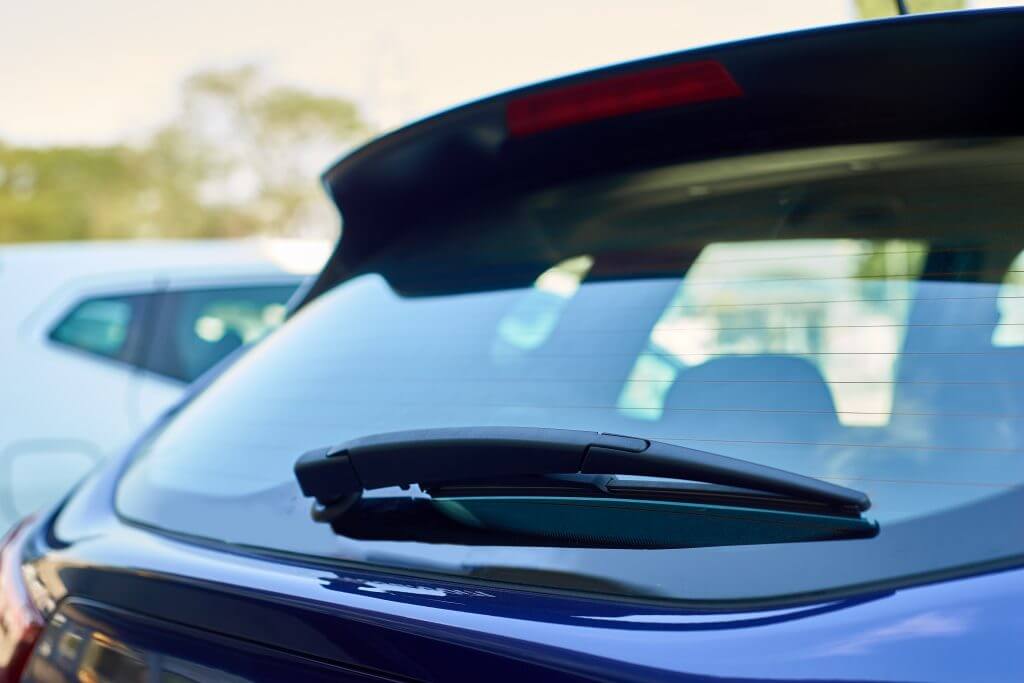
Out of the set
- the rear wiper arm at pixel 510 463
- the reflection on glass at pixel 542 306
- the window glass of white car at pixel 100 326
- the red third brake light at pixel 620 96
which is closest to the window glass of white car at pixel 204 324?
the window glass of white car at pixel 100 326

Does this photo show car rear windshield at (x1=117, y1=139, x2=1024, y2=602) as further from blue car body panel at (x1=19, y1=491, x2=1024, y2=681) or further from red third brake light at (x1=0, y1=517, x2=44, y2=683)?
red third brake light at (x1=0, y1=517, x2=44, y2=683)

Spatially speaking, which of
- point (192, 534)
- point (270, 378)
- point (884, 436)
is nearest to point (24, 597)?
point (192, 534)

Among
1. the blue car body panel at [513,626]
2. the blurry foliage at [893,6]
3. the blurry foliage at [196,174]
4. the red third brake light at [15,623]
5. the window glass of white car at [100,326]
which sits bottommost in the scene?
the red third brake light at [15,623]

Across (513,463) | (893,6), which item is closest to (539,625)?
(513,463)

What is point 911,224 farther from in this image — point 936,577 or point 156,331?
point 156,331

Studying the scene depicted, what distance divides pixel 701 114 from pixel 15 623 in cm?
113

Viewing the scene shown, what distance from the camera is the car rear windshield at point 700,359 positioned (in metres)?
0.91

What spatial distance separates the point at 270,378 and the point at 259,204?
139ft

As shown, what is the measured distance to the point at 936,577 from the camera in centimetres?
81

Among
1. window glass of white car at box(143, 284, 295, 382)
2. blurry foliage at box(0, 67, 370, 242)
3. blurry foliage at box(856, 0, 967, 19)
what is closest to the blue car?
blurry foliage at box(856, 0, 967, 19)

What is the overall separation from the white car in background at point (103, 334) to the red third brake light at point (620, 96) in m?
2.70

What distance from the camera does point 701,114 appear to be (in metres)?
1.31

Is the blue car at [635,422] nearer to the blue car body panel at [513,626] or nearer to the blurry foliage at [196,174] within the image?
the blue car body panel at [513,626]

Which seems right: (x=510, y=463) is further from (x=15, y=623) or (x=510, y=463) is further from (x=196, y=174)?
(x=196, y=174)
